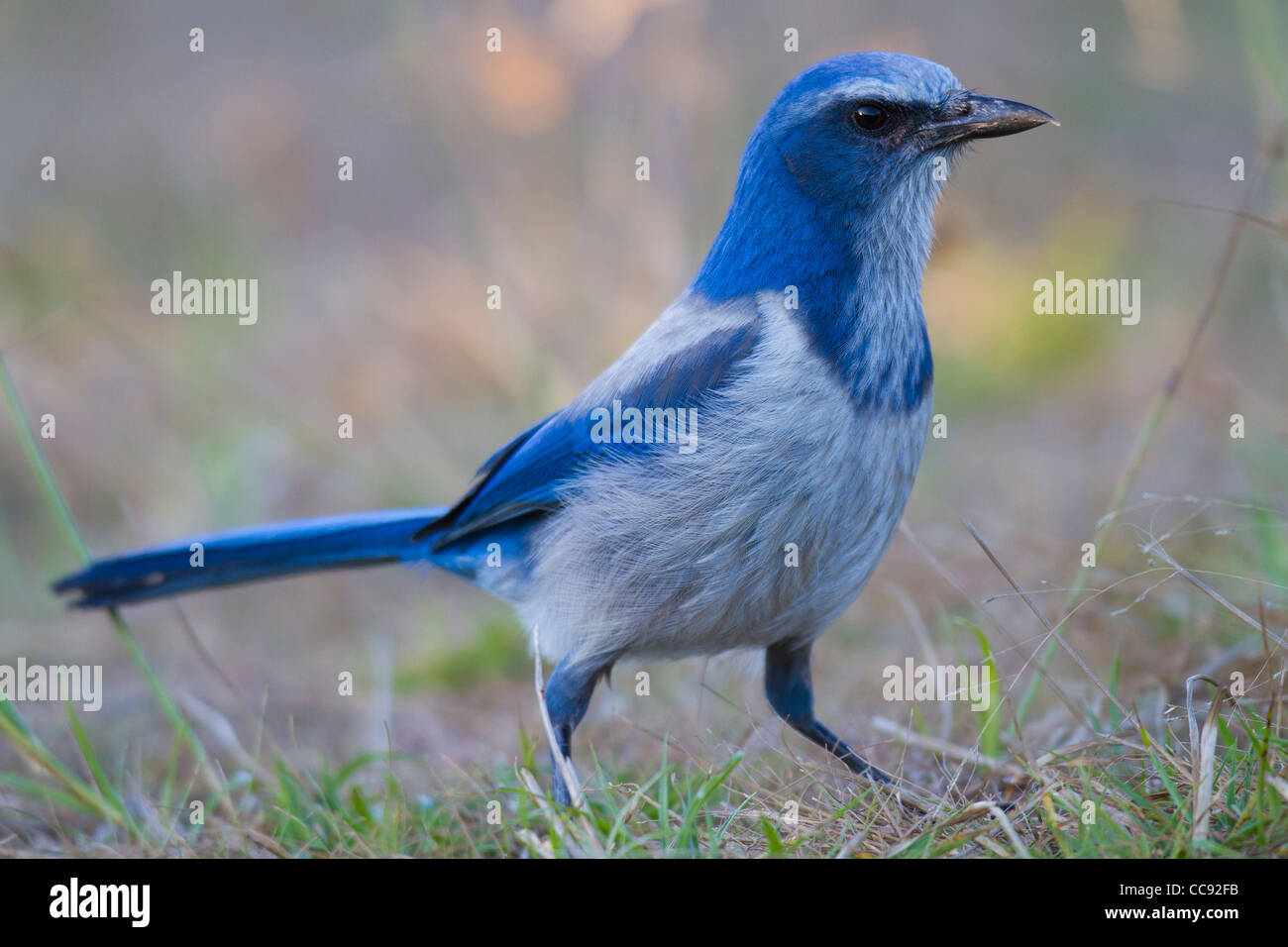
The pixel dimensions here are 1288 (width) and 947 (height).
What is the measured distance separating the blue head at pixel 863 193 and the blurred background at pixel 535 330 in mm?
492

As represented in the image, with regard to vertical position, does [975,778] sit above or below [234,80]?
below

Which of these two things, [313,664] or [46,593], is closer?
[313,664]

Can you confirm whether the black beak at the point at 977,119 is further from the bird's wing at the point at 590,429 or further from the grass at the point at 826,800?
the grass at the point at 826,800

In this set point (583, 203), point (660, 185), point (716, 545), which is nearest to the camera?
point (716, 545)

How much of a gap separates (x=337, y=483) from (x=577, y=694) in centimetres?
370

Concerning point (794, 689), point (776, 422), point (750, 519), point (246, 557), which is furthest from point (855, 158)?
point (246, 557)

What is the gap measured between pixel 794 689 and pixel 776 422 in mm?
915

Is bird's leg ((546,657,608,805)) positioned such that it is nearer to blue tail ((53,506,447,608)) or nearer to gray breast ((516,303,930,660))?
gray breast ((516,303,930,660))

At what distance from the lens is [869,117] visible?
10.3 ft

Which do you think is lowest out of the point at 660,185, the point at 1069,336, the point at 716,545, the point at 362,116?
the point at 716,545

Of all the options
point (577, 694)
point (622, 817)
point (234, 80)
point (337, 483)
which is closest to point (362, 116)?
point (234, 80)

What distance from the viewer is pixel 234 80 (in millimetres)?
10727

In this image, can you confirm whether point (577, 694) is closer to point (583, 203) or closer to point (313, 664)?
point (313, 664)
